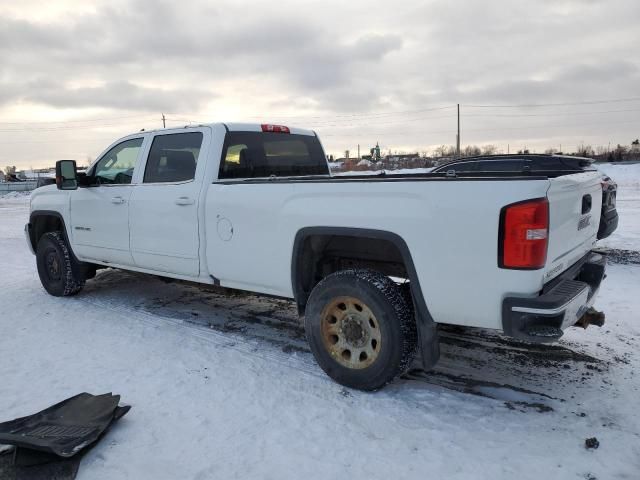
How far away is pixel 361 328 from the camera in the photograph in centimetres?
357

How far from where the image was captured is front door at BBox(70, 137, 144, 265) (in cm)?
533

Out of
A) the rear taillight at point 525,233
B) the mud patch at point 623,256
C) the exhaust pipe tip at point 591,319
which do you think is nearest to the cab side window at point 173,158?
the rear taillight at point 525,233

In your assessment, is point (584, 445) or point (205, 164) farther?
point (205, 164)

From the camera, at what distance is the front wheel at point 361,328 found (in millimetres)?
3379

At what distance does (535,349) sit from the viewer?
4.33 metres

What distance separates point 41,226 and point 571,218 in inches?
255

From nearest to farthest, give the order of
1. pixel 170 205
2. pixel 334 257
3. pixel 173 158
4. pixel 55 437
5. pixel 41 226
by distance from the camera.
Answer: pixel 55 437 → pixel 334 257 → pixel 170 205 → pixel 173 158 → pixel 41 226

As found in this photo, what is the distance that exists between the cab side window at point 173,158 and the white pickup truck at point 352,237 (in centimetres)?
2

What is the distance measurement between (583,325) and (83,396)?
359cm

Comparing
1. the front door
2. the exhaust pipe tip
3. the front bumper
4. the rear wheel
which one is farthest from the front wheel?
the rear wheel

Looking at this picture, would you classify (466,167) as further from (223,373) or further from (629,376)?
(223,373)

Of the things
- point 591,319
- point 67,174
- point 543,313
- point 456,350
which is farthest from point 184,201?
point 591,319

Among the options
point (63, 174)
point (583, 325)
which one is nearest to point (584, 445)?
point (583, 325)

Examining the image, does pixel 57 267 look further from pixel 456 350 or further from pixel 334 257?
pixel 456 350
